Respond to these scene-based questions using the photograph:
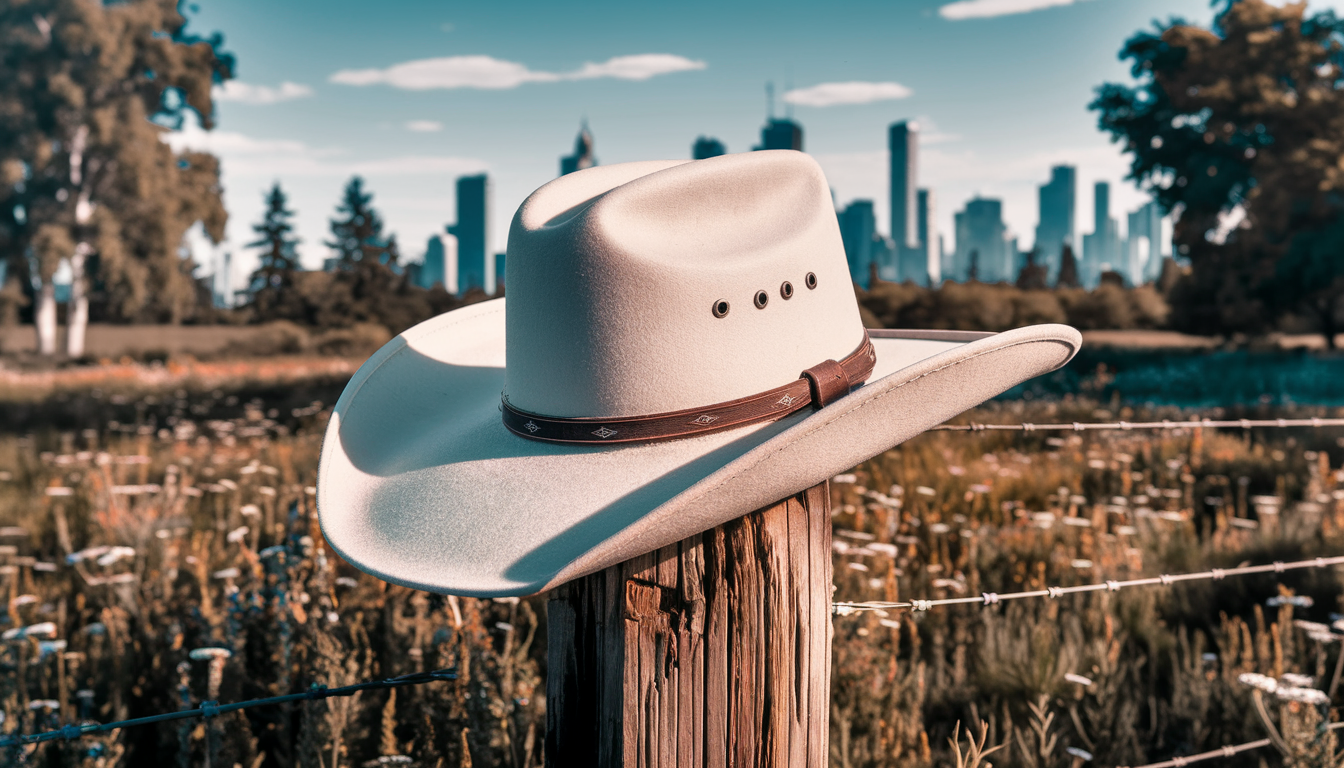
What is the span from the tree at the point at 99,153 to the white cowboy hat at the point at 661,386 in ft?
93.8

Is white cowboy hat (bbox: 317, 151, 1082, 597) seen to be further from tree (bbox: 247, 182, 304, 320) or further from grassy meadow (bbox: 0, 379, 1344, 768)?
tree (bbox: 247, 182, 304, 320)

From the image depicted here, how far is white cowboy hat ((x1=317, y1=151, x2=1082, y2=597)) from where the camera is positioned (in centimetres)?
123

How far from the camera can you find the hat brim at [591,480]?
117cm

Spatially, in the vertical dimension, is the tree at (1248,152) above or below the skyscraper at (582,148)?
below

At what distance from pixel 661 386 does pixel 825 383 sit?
10.0 inches

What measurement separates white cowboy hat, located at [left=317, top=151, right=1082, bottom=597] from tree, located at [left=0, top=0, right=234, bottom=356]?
28.6m

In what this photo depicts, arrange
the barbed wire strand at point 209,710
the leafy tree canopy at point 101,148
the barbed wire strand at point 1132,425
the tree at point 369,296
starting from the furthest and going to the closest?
the tree at point 369,296 < the leafy tree canopy at point 101,148 < the barbed wire strand at point 1132,425 < the barbed wire strand at point 209,710

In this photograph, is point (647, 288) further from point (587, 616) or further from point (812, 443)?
point (587, 616)

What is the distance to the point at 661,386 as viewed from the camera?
1.35 metres

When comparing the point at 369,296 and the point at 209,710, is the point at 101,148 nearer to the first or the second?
the point at 369,296

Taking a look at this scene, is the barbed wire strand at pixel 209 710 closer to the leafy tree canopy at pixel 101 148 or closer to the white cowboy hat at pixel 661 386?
the white cowboy hat at pixel 661 386

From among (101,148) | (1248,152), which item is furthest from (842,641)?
(101,148)

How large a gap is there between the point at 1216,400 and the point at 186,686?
64.1 feet

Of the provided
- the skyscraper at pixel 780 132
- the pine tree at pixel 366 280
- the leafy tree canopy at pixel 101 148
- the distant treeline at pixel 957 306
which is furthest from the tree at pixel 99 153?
the skyscraper at pixel 780 132
